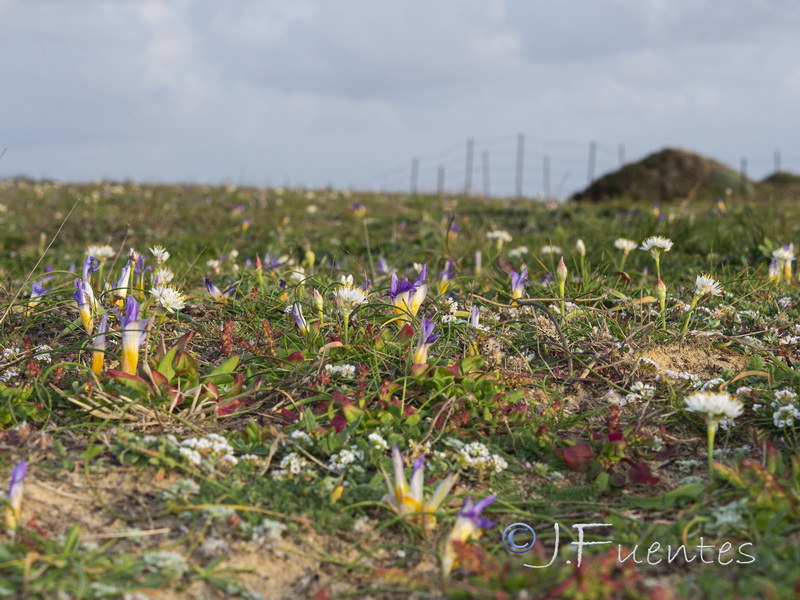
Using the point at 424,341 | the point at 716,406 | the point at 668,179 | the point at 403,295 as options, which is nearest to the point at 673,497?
the point at 716,406

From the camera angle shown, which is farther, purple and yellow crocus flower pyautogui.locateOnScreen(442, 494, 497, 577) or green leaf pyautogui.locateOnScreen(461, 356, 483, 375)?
green leaf pyautogui.locateOnScreen(461, 356, 483, 375)

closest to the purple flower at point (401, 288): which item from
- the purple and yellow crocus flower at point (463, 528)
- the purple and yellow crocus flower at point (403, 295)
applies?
the purple and yellow crocus flower at point (403, 295)

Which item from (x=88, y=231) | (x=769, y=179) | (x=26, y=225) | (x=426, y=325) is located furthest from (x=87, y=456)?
(x=769, y=179)

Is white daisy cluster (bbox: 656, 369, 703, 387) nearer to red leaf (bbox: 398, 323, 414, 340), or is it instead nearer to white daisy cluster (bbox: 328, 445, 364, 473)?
red leaf (bbox: 398, 323, 414, 340)

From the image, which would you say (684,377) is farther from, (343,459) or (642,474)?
A: (343,459)

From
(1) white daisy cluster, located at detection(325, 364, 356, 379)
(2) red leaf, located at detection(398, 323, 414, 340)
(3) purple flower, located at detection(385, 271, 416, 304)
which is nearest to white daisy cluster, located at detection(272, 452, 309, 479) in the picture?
(1) white daisy cluster, located at detection(325, 364, 356, 379)

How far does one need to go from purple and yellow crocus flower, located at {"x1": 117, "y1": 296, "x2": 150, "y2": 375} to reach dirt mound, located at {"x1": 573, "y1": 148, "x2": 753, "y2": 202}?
15825 mm

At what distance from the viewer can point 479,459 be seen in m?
2.86

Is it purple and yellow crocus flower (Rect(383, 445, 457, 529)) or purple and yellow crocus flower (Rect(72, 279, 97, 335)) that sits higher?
purple and yellow crocus flower (Rect(72, 279, 97, 335))

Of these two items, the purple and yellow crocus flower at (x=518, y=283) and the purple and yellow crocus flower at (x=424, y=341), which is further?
the purple and yellow crocus flower at (x=518, y=283)

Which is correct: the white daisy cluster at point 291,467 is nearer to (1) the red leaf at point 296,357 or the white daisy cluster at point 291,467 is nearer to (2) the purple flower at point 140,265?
(1) the red leaf at point 296,357

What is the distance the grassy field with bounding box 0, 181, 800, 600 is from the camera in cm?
230

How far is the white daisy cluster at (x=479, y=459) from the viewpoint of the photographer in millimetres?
2852

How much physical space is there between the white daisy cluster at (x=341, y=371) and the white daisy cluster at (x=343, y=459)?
1.78 ft
